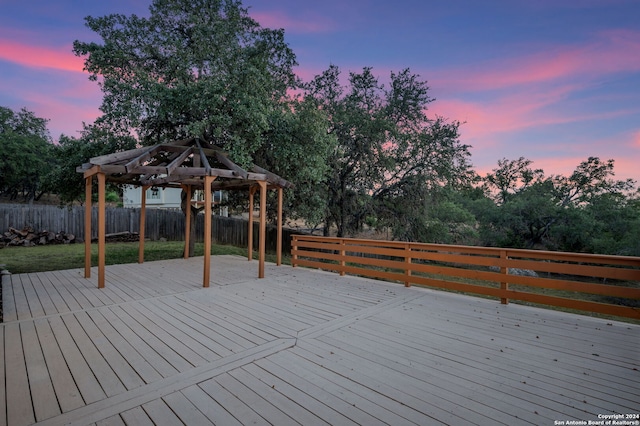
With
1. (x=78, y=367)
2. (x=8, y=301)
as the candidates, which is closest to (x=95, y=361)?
A: (x=78, y=367)

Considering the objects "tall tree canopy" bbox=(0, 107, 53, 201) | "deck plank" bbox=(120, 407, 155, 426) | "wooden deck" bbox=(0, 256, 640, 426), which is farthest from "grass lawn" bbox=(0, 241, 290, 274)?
"tall tree canopy" bbox=(0, 107, 53, 201)

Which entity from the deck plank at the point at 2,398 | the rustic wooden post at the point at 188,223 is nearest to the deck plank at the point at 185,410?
the deck plank at the point at 2,398

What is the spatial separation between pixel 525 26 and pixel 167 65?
388 inches

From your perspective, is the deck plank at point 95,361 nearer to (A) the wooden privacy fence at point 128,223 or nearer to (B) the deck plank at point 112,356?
(B) the deck plank at point 112,356

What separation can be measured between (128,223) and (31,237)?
3.60 metres

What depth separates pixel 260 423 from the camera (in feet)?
6.21

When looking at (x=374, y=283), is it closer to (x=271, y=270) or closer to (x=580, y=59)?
(x=271, y=270)

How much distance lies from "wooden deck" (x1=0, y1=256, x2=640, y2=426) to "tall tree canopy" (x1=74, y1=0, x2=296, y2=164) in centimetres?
461

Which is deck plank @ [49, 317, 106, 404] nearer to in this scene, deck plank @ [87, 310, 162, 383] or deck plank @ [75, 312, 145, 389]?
deck plank @ [75, 312, 145, 389]

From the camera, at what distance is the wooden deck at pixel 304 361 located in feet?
6.68

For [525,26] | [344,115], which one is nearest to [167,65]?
[344,115]

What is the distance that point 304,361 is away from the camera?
2775 millimetres

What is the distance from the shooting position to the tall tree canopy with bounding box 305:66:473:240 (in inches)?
475

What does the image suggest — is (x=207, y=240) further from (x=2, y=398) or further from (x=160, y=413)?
(x=160, y=413)
